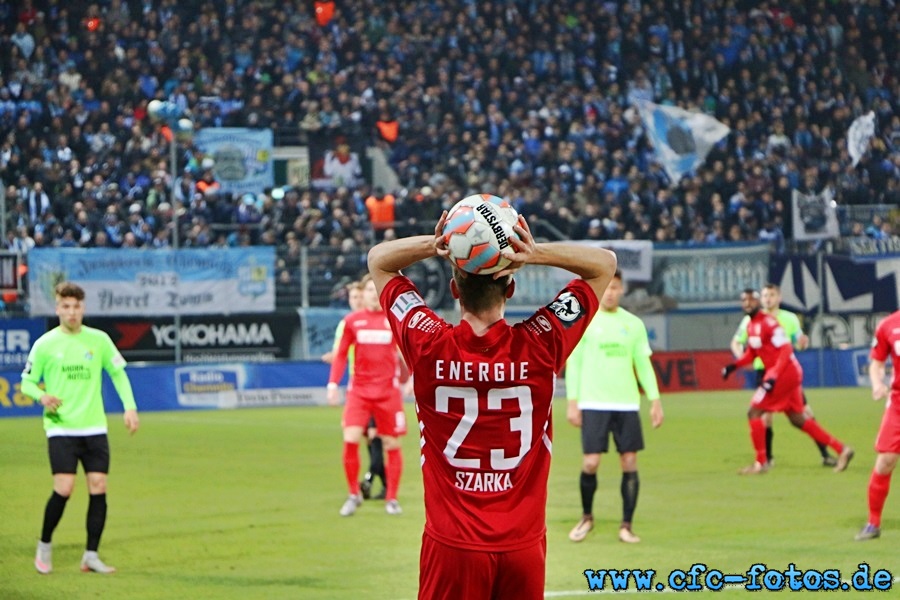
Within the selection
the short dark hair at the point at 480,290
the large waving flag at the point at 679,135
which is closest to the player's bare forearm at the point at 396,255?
the short dark hair at the point at 480,290

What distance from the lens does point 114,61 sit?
33000 mm

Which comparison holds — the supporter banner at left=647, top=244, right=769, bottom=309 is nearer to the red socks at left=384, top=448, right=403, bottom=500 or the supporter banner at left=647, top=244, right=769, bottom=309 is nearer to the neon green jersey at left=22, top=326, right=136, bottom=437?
the red socks at left=384, top=448, right=403, bottom=500

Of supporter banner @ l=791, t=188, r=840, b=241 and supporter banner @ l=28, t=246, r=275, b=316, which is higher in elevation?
supporter banner @ l=791, t=188, r=840, b=241

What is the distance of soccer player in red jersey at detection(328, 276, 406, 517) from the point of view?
1371 centimetres

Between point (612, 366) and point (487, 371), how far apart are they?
22.9 ft

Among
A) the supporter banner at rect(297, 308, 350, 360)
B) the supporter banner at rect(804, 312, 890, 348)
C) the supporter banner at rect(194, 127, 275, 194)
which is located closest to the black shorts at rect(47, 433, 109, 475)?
the supporter banner at rect(297, 308, 350, 360)

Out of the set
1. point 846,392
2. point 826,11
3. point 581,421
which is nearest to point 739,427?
point 846,392

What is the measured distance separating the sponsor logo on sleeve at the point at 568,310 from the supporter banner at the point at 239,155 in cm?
2634

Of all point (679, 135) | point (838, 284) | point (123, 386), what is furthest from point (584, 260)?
point (679, 135)

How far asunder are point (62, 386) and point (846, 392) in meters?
20.8

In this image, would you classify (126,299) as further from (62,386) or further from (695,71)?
(695,71)

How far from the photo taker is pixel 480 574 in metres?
4.96

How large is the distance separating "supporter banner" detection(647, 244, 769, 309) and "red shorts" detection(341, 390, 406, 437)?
50.6 ft

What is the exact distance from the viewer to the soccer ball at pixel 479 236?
4.66 m
